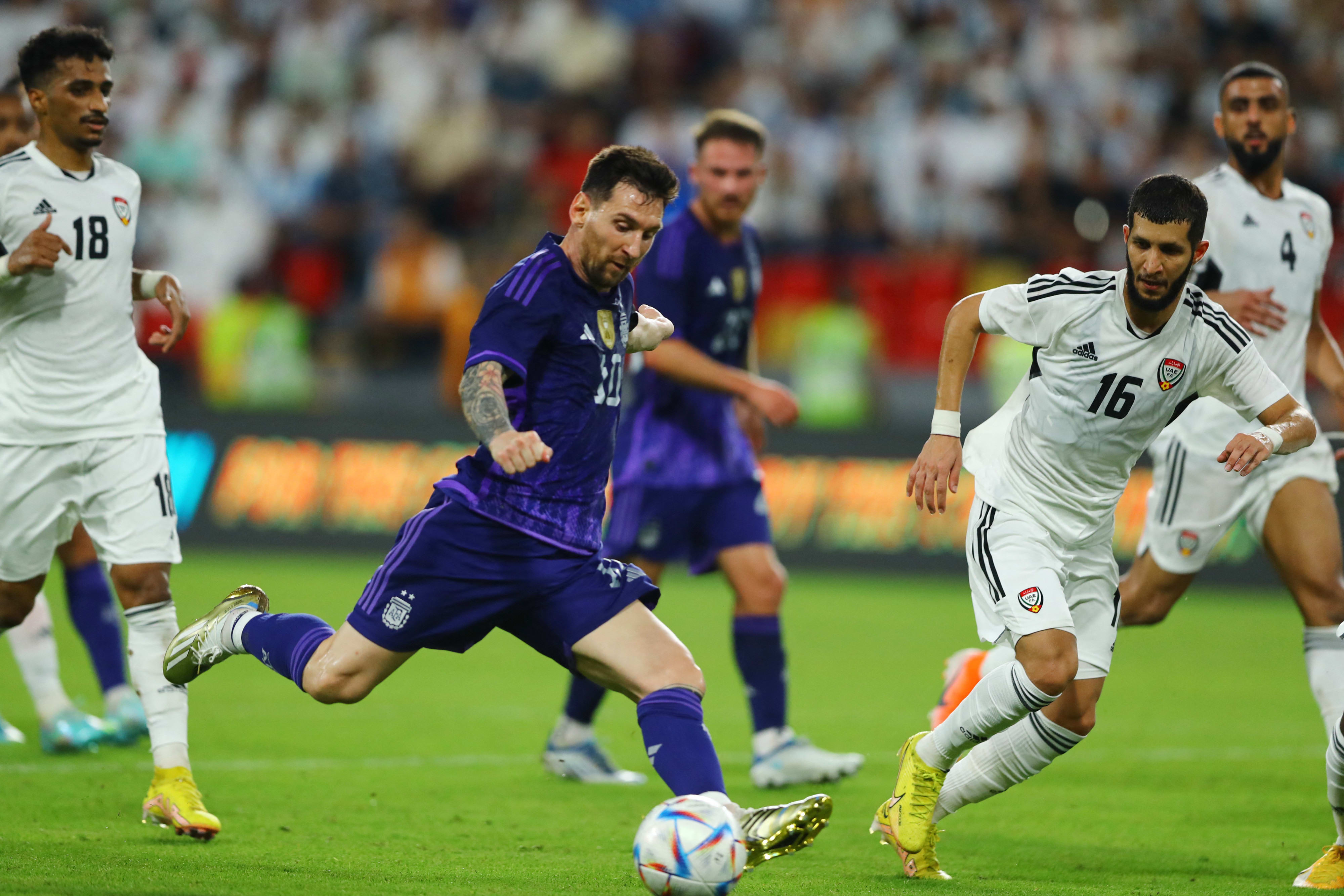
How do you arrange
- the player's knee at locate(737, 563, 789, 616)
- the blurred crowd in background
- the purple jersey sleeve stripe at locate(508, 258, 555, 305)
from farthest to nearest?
the blurred crowd in background
the player's knee at locate(737, 563, 789, 616)
the purple jersey sleeve stripe at locate(508, 258, 555, 305)

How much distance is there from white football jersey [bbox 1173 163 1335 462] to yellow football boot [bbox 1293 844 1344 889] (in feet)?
6.25

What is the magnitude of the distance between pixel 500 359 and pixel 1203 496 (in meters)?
3.36

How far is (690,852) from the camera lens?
433 cm

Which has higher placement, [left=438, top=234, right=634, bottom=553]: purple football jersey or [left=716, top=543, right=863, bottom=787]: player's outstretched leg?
[left=438, top=234, right=634, bottom=553]: purple football jersey

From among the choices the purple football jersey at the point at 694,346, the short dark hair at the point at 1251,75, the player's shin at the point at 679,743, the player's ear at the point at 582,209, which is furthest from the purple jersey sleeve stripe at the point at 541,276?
the short dark hair at the point at 1251,75

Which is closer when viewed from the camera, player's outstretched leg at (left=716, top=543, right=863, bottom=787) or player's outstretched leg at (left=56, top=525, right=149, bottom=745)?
player's outstretched leg at (left=716, top=543, right=863, bottom=787)

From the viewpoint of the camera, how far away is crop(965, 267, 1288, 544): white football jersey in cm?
516

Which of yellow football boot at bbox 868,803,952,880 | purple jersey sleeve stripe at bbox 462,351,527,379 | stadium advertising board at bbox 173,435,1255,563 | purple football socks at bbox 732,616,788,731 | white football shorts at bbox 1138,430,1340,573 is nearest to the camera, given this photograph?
purple jersey sleeve stripe at bbox 462,351,527,379

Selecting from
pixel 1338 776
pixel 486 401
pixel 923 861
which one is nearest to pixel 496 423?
pixel 486 401

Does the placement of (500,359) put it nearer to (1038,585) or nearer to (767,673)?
(1038,585)

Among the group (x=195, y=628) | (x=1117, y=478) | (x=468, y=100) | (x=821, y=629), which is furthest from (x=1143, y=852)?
(x=468, y=100)

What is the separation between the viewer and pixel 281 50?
1973cm

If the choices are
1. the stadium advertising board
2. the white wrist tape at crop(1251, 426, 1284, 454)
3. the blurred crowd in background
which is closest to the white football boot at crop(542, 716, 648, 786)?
the white wrist tape at crop(1251, 426, 1284, 454)

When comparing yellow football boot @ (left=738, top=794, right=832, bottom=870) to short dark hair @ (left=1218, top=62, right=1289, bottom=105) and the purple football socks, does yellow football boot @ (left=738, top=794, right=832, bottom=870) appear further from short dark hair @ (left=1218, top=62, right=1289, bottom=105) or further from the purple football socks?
short dark hair @ (left=1218, top=62, right=1289, bottom=105)
